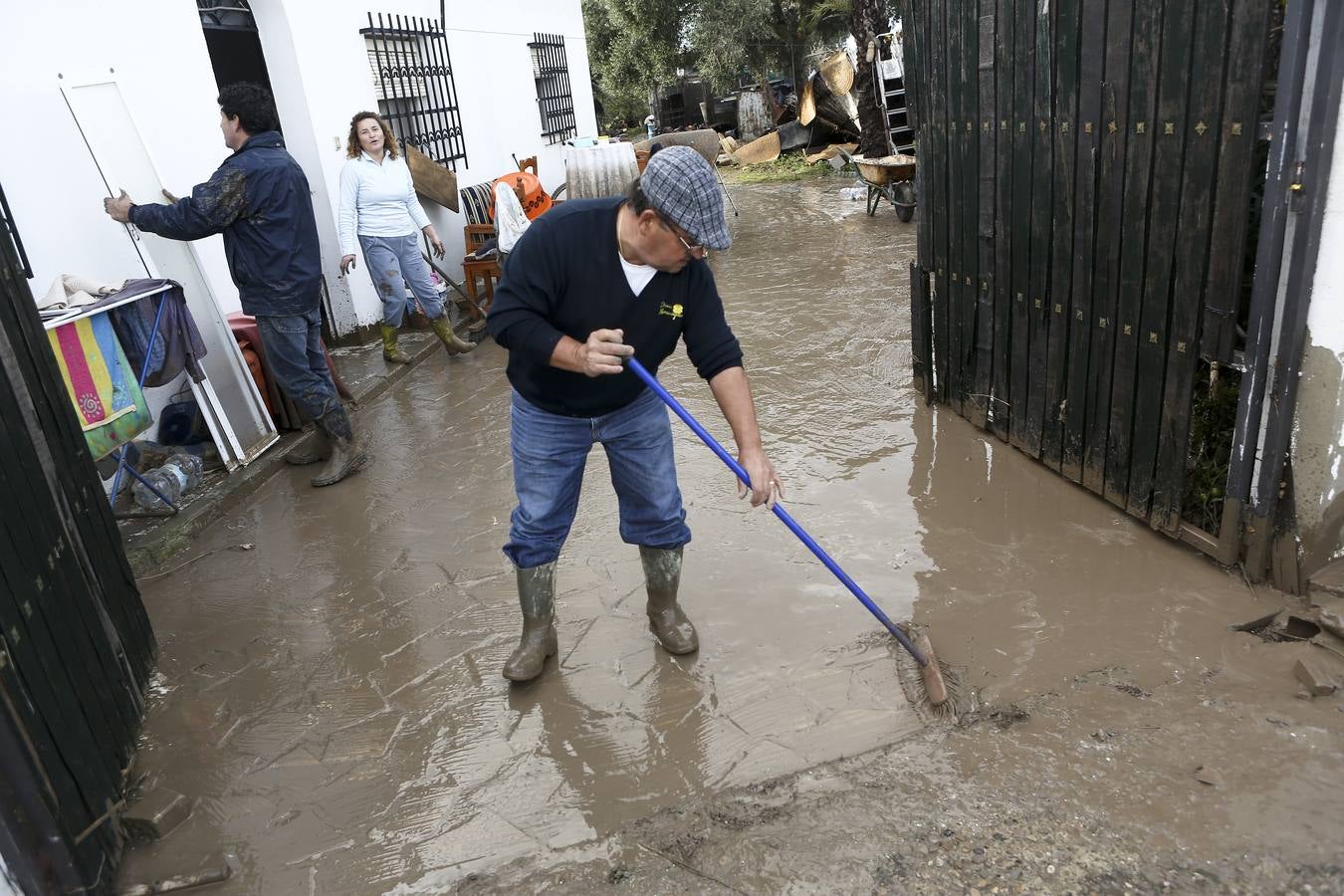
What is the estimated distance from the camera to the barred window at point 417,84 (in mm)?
8938

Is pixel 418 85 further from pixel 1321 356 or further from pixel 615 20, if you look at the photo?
pixel 615 20

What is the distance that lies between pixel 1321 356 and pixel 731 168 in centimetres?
1840

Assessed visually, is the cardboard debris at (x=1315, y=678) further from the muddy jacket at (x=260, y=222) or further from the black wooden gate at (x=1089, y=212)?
the muddy jacket at (x=260, y=222)

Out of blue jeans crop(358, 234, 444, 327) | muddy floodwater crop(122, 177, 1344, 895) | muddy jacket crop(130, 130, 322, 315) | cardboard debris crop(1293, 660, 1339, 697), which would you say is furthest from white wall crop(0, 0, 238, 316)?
cardboard debris crop(1293, 660, 1339, 697)

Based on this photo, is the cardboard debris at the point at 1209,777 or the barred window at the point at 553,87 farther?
the barred window at the point at 553,87

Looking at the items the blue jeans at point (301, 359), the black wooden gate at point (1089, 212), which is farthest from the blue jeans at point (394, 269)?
the black wooden gate at point (1089, 212)

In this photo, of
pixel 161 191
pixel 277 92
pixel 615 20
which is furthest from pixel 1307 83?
pixel 615 20

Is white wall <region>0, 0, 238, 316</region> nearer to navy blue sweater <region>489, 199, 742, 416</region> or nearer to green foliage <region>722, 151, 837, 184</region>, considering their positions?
navy blue sweater <region>489, 199, 742, 416</region>

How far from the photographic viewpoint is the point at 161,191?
558 cm

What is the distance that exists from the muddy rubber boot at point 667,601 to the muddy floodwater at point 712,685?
73mm

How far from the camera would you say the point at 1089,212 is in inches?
167

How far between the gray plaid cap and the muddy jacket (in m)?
3.16

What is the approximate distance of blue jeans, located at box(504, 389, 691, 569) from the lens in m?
3.33

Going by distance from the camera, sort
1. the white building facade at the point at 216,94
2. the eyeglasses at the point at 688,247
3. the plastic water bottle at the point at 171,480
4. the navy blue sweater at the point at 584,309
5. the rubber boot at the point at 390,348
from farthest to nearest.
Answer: the rubber boot at the point at 390,348 → the plastic water bottle at the point at 171,480 → the white building facade at the point at 216,94 → the navy blue sweater at the point at 584,309 → the eyeglasses at the point at 688,247
